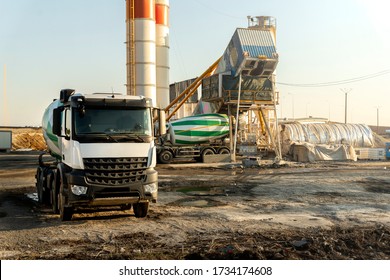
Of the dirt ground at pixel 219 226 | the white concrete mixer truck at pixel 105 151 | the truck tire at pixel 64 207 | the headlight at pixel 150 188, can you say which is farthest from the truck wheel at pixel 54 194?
the headlight at pixel 150 188

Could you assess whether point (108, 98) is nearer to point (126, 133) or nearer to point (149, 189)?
point (126, 133)

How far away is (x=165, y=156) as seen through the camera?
1340 inches

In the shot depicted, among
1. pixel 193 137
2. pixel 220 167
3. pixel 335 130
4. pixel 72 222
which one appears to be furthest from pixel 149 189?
pixel 335 130

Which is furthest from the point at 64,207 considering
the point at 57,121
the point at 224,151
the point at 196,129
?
the point at 224,151

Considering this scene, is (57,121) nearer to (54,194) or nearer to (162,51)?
(54,194)

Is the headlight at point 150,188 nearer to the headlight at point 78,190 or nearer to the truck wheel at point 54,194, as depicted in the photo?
the headlight at point 78,190

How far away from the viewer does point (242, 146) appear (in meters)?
37.2

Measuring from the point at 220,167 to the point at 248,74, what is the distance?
8.95m

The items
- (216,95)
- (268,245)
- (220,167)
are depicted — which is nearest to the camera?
(268,245)

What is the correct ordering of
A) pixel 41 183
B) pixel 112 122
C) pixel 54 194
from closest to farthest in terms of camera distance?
pixel 112 122 < pixel 54 194 < pixel 41 183

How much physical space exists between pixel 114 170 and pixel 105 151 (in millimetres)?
564

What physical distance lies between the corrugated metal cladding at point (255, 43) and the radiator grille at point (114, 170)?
24093 millimetres

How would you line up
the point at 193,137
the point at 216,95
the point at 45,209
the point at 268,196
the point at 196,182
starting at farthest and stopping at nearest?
the point at 216,95, the point at 193,137, the point at 196,182, the point at 268,196, the point at 45,209

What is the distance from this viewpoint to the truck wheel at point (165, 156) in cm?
3397
